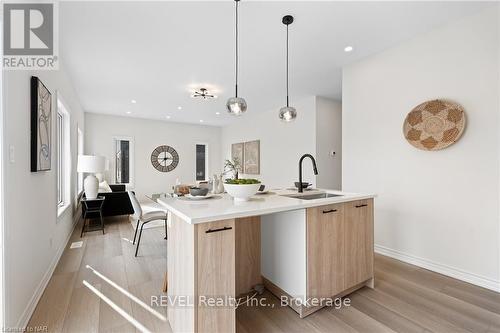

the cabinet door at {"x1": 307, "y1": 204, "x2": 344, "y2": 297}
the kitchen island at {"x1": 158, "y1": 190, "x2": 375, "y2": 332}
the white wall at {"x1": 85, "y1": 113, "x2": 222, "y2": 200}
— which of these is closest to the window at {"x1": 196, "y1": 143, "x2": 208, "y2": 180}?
the white wall at {"x1": 85, "y1": 113, "x2": 222, "y2": 200}

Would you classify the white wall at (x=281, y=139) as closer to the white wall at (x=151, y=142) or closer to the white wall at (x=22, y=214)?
the white wall at (x=151, y=142)

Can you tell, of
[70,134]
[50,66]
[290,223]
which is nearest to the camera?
[290,223]

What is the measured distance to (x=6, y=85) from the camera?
4.91 feet

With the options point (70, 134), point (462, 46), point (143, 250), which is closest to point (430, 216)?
point (462, 46)

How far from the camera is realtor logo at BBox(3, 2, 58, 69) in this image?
1575 mm

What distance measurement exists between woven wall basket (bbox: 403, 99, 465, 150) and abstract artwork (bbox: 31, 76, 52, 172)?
12.4 ft

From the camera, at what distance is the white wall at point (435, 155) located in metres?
2.19

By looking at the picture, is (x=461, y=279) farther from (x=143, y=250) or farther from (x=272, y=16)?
(x=143, y=250)

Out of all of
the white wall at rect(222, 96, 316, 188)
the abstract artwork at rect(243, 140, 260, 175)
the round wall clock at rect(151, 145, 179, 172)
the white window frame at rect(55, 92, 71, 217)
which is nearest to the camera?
the white window frame at rect(55, 92, 71, 217)

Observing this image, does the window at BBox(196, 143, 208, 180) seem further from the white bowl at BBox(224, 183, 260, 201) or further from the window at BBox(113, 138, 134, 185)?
the white bowl at BBox(224, 183, 260, 201)

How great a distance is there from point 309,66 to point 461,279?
10.4ft

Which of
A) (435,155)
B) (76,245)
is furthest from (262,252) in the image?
(76,245)

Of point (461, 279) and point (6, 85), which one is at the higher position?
point (6, 85)

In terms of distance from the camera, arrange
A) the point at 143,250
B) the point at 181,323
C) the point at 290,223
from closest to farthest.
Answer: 1. the point at 181,323
2. the point at 290,223
3. the point at 143,250
